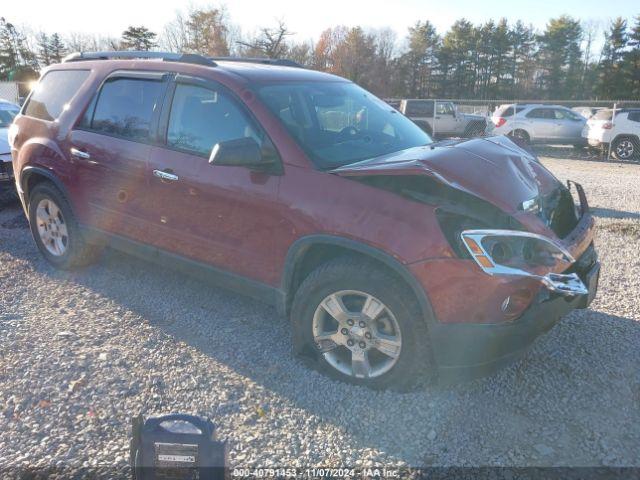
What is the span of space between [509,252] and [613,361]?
4.51ft

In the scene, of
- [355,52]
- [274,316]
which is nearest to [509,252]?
[274,316]

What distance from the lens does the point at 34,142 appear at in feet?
15.8

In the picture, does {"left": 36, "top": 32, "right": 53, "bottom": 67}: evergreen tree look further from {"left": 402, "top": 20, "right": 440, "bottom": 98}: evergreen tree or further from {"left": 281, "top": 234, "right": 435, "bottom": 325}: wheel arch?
{"left": 281, "top": 234, "right": 435, "bottom": 325}: wheel arch

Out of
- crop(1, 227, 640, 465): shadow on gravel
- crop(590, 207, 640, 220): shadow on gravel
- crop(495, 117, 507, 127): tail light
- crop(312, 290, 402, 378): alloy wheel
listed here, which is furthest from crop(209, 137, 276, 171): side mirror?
crop(495, 117, 507, 127): tail light

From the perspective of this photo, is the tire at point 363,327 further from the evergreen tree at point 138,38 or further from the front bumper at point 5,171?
the evergreen tree at point 138,38

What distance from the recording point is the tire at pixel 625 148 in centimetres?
1578

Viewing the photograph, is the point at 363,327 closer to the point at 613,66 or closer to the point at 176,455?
the point at 176,455

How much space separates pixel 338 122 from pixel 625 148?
15.3 m

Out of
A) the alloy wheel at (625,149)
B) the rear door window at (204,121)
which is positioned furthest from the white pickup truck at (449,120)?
the rear door window at (204,121)

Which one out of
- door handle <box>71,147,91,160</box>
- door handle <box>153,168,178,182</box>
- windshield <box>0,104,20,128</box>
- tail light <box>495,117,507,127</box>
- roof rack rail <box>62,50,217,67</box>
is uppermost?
roof rack rail <box>62,50,217,67</box>

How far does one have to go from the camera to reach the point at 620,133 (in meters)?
15.9

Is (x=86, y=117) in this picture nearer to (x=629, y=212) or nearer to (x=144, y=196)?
(x=144, y=196)

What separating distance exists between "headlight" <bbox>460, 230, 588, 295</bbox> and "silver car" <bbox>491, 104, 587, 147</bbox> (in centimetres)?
1658

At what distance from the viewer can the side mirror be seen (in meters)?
3.14
